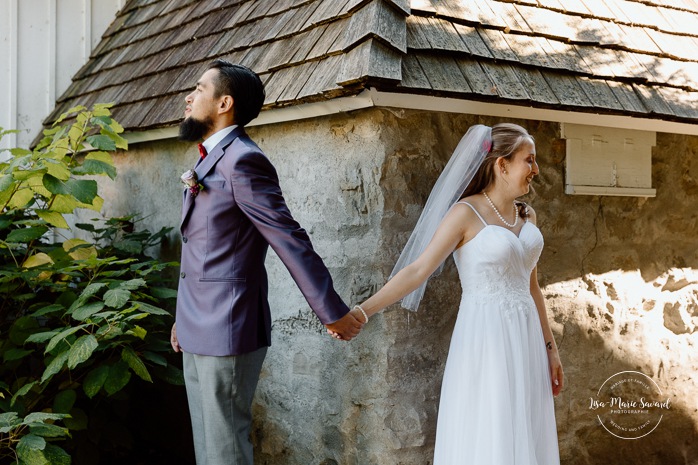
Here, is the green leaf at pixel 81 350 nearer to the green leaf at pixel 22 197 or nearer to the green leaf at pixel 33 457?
the green leaf at pixel 33 457

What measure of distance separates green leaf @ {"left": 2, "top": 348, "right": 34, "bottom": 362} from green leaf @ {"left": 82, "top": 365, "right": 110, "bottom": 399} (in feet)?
1.19

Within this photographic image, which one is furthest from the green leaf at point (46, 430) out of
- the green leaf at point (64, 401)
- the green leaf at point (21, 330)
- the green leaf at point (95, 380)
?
the green leaf at point (21, 330)

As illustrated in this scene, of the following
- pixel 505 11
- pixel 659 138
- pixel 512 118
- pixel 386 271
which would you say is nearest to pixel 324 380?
pixel 386 271

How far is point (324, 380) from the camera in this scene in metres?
3.88

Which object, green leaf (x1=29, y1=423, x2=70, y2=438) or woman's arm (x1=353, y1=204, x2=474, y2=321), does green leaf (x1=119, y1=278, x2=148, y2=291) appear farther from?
woman's arm (x1=353, y1=204, x2=474, y2=321)

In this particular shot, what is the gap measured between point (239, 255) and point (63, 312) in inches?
63.8

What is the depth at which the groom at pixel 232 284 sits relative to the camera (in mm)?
3109

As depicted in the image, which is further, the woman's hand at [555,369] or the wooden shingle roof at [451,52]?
the woman's hand at [555,369]

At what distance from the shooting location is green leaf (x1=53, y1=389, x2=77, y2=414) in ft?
12.9

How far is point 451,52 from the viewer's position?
3643mm

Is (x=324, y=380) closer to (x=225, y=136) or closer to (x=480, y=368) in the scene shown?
(x=480, y=368)

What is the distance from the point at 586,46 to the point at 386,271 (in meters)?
1.71

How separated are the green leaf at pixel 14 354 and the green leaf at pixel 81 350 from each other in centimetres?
62

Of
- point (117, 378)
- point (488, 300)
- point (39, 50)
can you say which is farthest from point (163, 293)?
point (39, 50)
